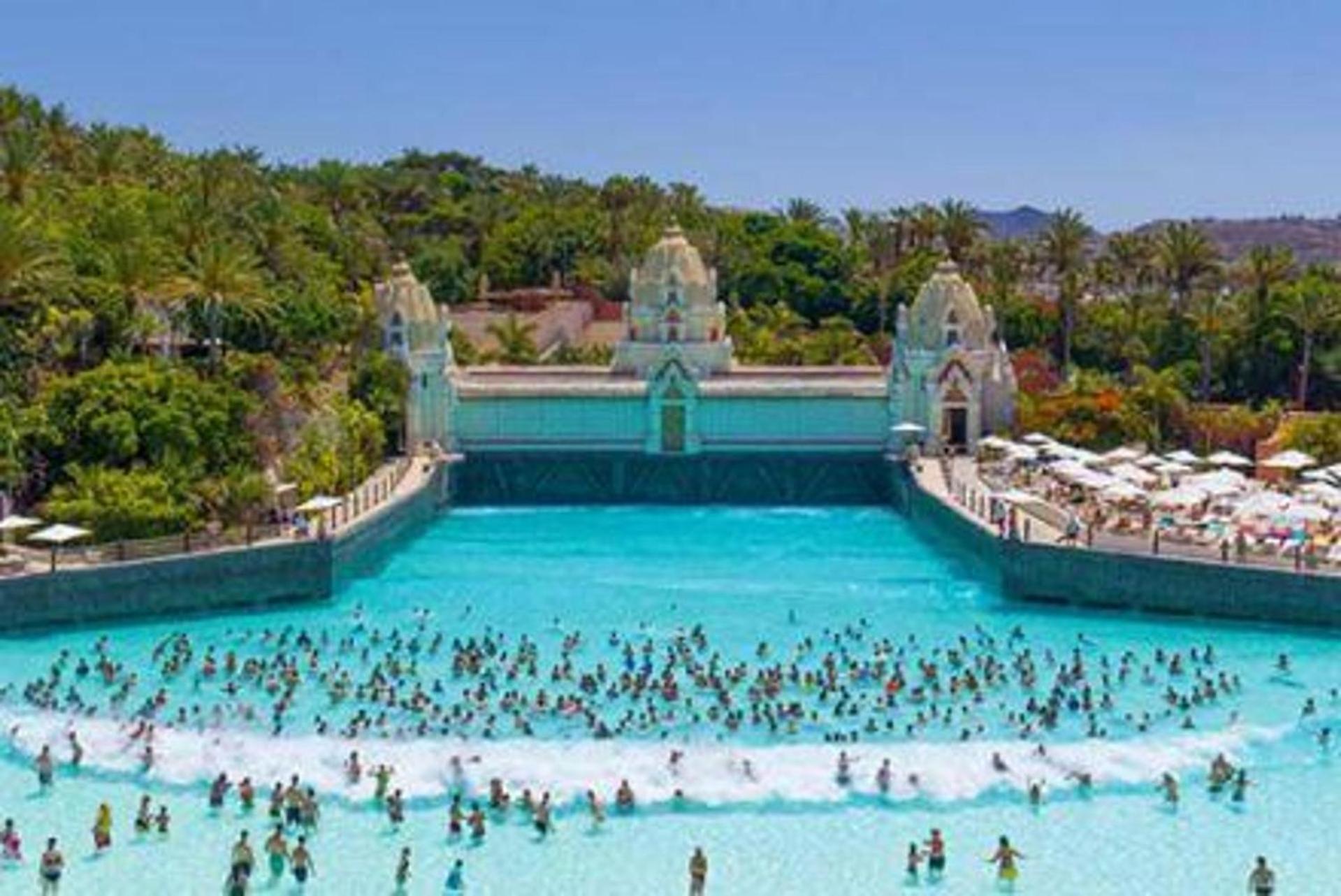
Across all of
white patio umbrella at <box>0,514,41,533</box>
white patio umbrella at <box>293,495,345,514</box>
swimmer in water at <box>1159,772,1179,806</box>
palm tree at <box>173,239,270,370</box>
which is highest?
palm tree at <box>173,239,270,370</box>

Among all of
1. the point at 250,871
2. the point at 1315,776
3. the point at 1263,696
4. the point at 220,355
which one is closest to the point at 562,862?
the point at 250,871

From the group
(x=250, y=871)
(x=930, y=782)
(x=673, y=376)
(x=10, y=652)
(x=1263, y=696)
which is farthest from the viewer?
(x=673, y=376)

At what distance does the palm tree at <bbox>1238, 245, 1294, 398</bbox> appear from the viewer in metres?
67.4

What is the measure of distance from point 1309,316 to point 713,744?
38953 mm

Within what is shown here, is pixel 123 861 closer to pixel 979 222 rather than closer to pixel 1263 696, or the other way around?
pixel 1263 696

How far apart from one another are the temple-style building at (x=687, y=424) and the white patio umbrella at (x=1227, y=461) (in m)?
7.82

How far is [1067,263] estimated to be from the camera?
7606 cm

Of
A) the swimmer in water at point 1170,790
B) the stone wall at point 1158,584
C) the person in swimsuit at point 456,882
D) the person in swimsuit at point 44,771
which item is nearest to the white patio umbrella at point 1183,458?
the stone wall at point 1158,584

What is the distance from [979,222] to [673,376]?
1274 inches

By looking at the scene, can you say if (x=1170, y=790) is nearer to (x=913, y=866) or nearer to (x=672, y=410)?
(x=913, y=866)

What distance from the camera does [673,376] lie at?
60.4 meters

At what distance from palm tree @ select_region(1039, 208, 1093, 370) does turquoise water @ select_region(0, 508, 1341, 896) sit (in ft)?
94.8

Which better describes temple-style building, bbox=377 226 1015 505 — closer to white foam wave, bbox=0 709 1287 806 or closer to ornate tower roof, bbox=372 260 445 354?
ornate tower roof, bbox=372 260 445 354

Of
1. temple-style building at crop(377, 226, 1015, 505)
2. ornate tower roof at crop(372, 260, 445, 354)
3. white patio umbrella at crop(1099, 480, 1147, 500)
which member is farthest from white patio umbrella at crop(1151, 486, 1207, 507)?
ornate tower roof at crop(372, 260, 445, 354)
